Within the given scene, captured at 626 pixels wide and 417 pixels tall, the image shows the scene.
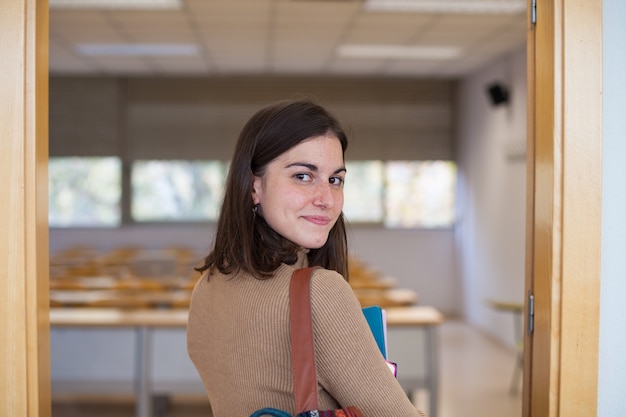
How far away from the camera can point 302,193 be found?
1.56 metres

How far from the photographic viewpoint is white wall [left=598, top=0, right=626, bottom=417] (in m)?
1.79

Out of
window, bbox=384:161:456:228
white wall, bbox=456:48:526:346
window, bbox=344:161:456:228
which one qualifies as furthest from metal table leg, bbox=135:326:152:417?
window, bbox=384:161:456:228

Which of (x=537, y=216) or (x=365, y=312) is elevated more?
(x=537, y=216)

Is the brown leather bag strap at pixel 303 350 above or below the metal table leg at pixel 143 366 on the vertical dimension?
above

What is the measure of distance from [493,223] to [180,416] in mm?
5230

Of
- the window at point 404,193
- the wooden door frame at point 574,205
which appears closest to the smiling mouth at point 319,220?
the wooden door frame at point 574,205

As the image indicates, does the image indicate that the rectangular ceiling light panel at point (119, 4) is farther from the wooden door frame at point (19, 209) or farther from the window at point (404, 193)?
the window at point (404, 193)

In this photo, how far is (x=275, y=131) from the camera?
157 centimetres

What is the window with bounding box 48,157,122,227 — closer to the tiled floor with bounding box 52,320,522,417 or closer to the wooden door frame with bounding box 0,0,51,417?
the tiled floor with bounding box 52,320,522,417

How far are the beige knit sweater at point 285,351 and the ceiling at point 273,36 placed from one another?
527 cm

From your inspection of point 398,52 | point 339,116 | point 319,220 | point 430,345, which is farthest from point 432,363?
point 398,52

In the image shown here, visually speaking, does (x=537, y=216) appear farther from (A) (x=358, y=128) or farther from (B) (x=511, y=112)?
(A) (x=358, y=128)

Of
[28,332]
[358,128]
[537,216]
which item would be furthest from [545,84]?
[358,128]

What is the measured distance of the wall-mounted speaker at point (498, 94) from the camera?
29.0 ft
